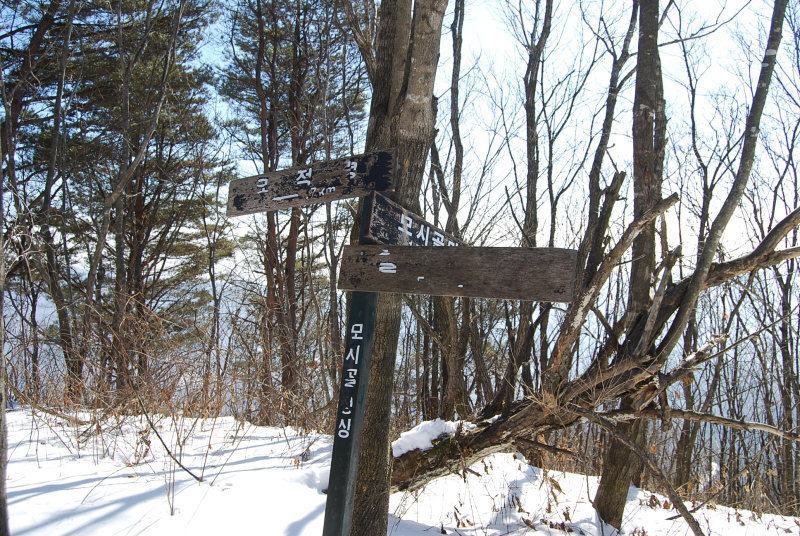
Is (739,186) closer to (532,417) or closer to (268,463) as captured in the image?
(532,417)

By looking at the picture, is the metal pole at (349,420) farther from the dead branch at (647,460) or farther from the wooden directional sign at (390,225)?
the dead branch at (647,460)

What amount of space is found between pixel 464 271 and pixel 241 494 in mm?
2259

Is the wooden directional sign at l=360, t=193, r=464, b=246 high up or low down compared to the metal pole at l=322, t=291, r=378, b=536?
up

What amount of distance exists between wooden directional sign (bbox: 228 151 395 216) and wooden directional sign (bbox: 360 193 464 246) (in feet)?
0.25

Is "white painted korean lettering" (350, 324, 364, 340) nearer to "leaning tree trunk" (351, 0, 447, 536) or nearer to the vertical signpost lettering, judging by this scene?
the vertical signpost lettering

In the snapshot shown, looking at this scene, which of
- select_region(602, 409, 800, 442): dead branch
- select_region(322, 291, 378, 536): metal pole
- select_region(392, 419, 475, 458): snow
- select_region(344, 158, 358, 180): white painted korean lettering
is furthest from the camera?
select_region(392, 419, 475, 458): snow

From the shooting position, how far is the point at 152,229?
48.3ft

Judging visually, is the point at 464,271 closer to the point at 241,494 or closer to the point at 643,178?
the point at 241,494

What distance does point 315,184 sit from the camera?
2.47 metres

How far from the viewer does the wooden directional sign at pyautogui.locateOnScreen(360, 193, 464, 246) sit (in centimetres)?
226

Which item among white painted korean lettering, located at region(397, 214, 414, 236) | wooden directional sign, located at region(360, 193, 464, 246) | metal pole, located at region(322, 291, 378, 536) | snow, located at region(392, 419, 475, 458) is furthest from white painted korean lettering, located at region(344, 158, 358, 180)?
snow, located at region(392, 419, 475, 458)

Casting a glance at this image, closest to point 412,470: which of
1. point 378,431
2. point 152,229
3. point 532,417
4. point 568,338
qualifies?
point 532,417

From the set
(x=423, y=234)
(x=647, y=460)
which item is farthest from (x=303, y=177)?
(x=647, y=460)

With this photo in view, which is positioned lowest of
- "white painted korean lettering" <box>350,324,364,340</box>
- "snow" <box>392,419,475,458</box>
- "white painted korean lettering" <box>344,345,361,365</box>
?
"snow" <box>392,419,475,458</box>
